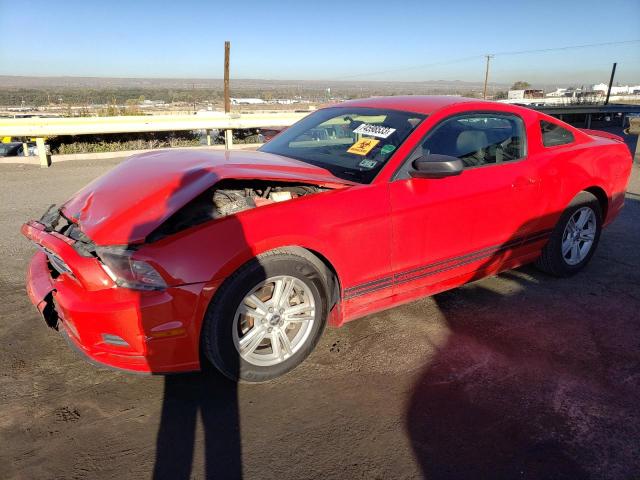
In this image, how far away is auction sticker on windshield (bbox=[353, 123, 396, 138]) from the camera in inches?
138

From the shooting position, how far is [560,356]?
314 centimetres

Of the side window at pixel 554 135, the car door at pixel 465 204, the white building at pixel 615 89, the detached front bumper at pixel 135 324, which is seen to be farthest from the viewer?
the white building at pixel 615 89

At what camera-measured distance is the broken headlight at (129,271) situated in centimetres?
244

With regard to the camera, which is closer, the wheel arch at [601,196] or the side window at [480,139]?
the side window at [480,139]

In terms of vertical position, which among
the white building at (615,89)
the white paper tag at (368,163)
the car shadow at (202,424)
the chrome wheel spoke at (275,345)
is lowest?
the car shadow at (202,424)

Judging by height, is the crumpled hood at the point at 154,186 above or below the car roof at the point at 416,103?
below

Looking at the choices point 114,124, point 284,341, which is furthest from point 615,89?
point 284,341

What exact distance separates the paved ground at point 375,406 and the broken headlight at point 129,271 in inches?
27.5

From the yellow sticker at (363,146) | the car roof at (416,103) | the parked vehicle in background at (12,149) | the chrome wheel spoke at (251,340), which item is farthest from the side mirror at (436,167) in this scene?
the parked vehicle in background at (12,149)

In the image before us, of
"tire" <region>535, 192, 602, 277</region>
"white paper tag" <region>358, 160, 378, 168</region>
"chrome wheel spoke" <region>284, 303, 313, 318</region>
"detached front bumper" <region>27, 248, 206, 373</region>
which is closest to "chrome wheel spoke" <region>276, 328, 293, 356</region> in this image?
"chrome wheel spoke" <region>284, 303, 313, 318</region>

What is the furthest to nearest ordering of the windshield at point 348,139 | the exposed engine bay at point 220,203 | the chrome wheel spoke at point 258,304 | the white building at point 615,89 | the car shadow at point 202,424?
the white building at point 615,89, the windshield at point 348,139, the exposed engine bay at point 220,203, the chrome wheel spoke at point 258,304, the car shadow at point 202,424

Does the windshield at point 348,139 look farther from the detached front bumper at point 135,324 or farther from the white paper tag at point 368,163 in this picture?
the detached front bumper at point 135,324

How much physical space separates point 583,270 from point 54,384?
4.54 meters

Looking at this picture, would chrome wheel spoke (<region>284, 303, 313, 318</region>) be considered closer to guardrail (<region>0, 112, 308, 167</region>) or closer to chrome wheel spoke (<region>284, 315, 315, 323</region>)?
chrome wheel spoke (<region>284, 315, 315, 323</region>)
